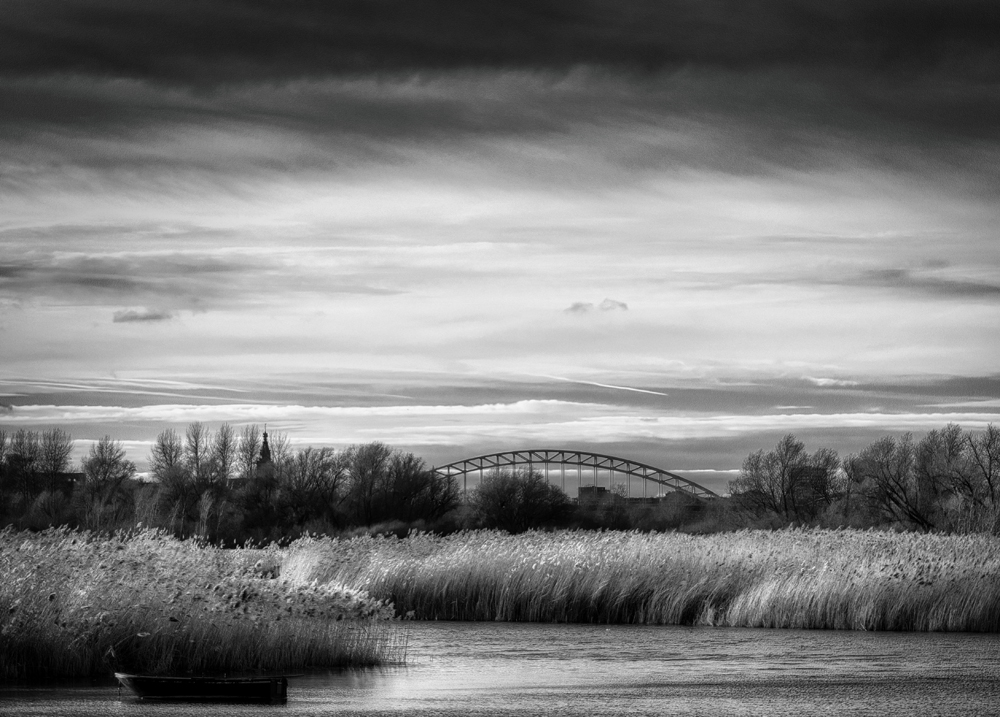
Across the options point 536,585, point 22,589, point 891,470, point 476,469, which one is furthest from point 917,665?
Answer: point 476,469

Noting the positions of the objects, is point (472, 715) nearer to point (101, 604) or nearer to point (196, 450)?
point (101, 604)

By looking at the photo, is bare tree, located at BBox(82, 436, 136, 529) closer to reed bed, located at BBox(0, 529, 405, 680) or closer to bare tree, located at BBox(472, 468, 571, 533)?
bare tree, located at BBox(472, 468, 571, 533)

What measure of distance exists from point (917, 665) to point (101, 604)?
13.3m

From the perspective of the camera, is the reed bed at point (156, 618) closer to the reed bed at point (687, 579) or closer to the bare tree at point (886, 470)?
the reed bed at point (687, 579)

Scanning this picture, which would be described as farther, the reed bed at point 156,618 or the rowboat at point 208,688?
the reed bed at point 156,618

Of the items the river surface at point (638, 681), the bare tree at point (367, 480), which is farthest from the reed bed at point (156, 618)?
the bare tree at point (367, 480)

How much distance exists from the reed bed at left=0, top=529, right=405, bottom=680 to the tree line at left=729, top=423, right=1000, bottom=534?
5821cm

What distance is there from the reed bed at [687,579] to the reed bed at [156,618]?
34.7 ft

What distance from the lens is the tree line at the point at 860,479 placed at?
84500 millimetres

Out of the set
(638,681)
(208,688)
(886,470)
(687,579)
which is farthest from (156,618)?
(886,470)

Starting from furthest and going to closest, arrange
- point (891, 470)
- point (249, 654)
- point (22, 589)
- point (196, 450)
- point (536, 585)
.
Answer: point (196, 450) → point (891, 470) → point (536, 585) → point (249, 654) → point (22, 589)

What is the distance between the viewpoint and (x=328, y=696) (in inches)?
688

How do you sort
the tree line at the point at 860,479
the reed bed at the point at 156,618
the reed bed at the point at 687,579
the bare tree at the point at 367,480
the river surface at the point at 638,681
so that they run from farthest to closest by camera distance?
the bare tree at the point at 367,480
the tree line at the point at 860,479
the reed bed at the point at 687,579
the reed bed at the point at 156,618
the river surface at the point at 638,681

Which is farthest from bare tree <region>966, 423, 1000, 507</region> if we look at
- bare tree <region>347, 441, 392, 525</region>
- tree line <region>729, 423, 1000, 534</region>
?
bare tree <region>347, 441, 392, 525</region>
